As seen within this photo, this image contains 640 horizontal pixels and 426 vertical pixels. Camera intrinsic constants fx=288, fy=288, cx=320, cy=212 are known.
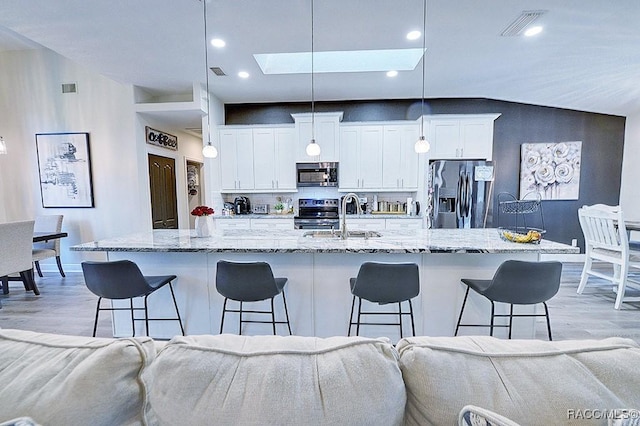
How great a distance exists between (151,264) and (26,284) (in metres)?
2.69

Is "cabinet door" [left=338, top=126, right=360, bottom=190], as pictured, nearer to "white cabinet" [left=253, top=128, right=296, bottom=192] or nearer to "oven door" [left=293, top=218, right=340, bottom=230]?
"oven door" [left=293, top=218, right=340, bottom=230]

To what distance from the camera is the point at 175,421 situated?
0.71 metres

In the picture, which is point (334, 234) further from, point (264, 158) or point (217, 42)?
point (264, 158)

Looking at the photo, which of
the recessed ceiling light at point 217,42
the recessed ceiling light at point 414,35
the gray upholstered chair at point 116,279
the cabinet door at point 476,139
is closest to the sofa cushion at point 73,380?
the gray upholstered chair at point 116,279

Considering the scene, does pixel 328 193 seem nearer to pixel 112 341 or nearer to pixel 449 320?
pixel 449 320

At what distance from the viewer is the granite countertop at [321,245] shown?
2.08 m

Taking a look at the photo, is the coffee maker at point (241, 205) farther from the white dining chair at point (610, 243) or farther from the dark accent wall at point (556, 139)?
the white dining chair at point (610, 243)

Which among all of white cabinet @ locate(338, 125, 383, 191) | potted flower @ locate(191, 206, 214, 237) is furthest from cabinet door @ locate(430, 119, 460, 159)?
potted flower @ locate(191, 206, 214, 237)

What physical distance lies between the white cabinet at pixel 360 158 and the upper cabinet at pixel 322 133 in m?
0.12

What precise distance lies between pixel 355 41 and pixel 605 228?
3.51 metres

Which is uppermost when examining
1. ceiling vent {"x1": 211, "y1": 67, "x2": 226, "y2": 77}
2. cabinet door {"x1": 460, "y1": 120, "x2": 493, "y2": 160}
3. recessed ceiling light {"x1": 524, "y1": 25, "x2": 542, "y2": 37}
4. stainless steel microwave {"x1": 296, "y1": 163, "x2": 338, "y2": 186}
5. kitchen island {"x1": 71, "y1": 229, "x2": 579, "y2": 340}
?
ceiling vent {"x1": 211, "y1": 67, "x2": 226, "y2": 77}

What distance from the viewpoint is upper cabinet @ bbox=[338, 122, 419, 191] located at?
4656 mm

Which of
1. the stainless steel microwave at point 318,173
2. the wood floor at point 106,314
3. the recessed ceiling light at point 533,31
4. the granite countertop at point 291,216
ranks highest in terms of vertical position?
the recessed ceiling light at point 533,31

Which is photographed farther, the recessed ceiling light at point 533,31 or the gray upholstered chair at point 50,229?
the gray upholstered chair at point 50,229
